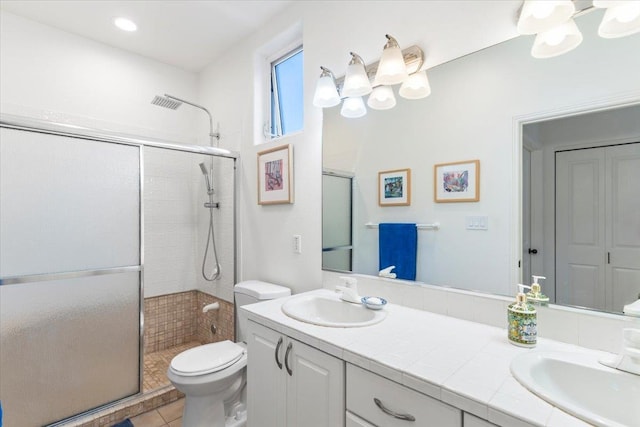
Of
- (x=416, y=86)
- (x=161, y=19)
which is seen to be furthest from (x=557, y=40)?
(x=161, y=19)

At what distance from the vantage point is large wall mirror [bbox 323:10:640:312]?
972 mm

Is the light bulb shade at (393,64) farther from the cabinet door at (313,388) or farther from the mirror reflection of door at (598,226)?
the cabinet door at (313,388)

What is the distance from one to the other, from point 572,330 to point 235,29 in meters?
2.65

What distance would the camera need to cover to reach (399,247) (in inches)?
59.6

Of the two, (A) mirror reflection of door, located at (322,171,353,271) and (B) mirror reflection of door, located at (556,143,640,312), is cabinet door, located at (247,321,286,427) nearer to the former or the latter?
(A) mirror reflection of door, located at (322,171,353,271)

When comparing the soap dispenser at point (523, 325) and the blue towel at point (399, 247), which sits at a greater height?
the blue towel at point (399, 247)

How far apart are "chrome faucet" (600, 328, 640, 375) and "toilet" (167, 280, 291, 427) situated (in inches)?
60.0

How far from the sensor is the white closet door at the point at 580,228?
101 centimetres

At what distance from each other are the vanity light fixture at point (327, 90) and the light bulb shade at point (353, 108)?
0.21 feet

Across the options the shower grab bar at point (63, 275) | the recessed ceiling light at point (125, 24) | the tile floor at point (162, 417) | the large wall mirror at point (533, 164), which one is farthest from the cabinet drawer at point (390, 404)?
the recessed ceiling light at point (125, 24)

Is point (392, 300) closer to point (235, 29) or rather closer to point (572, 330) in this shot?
point (572, 330)

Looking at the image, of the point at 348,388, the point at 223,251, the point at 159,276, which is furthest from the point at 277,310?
the point at 159,276

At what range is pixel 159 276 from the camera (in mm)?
2715

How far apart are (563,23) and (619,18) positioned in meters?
0.14
